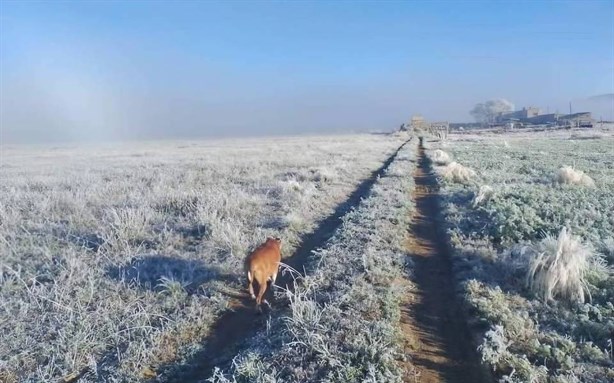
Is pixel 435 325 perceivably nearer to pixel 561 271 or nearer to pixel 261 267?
pixel 561 271

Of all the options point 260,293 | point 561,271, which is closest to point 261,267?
point 260,293

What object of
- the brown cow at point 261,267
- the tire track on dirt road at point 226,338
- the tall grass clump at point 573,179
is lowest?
the tire track on dirt road at point 226,338

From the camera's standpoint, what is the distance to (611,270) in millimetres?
6766

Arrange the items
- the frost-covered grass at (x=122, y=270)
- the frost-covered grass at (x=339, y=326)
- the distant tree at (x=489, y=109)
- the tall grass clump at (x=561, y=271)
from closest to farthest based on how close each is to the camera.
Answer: the frost-covered grass at (x=339, y=326), the frost-covered grass at (x=122, y=270), the tall grass clump at (x=561, y=271), the distant tree at (x=489, y=109)

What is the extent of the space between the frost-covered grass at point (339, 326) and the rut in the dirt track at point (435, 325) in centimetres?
22

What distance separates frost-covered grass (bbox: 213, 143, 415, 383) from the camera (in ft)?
14.7

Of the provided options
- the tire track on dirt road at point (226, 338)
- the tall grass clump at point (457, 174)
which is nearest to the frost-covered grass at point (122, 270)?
the tire track on dirt road at point (226, 338)

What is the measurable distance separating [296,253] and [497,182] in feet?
34.8

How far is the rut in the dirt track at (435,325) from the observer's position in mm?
4598

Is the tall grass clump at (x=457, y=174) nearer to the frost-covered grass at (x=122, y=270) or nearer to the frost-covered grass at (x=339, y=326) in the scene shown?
the frost-covered grass at (x=122, y=270)

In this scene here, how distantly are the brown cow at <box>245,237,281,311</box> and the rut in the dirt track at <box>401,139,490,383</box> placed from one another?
2120 mm

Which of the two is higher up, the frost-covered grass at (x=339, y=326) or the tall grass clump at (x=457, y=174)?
the tall grass clump at (x=457, y=174)

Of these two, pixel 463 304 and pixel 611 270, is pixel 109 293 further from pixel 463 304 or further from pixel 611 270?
pixel 611 270

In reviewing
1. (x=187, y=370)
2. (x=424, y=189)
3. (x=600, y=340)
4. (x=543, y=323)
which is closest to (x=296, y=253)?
(x=187, y=370)
